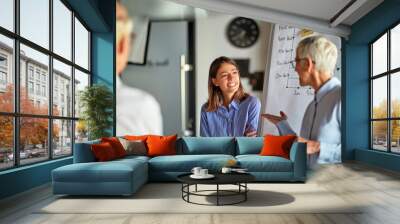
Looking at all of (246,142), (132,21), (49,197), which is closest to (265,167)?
(246,142)

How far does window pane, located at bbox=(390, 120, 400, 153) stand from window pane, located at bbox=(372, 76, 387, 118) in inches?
18.8

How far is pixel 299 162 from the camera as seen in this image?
19.3ft

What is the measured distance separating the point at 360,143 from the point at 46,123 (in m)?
6.82

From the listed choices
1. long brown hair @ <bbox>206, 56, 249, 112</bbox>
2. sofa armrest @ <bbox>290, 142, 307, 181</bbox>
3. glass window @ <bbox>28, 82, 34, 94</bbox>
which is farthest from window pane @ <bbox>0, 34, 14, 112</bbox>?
long brown hair @ <bbox>206, 56, 249, 112</bbox>

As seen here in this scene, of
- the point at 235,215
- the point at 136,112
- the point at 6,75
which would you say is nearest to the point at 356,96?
the point at 136,112

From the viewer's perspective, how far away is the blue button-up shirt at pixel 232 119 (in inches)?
335

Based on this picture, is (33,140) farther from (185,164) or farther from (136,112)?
(136,112)

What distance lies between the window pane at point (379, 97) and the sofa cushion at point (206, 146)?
374 centimetres

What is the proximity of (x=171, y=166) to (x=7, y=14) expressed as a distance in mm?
2968

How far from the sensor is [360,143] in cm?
923

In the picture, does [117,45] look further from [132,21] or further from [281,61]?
[281,61]

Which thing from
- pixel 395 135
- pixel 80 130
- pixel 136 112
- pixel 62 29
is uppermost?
pixel 62 29

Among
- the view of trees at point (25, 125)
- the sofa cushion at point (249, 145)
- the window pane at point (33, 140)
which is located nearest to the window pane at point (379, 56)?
the sofa cushion at point (249, 145)

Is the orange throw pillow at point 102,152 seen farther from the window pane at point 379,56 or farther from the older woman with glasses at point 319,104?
the window pane at point 379,56
